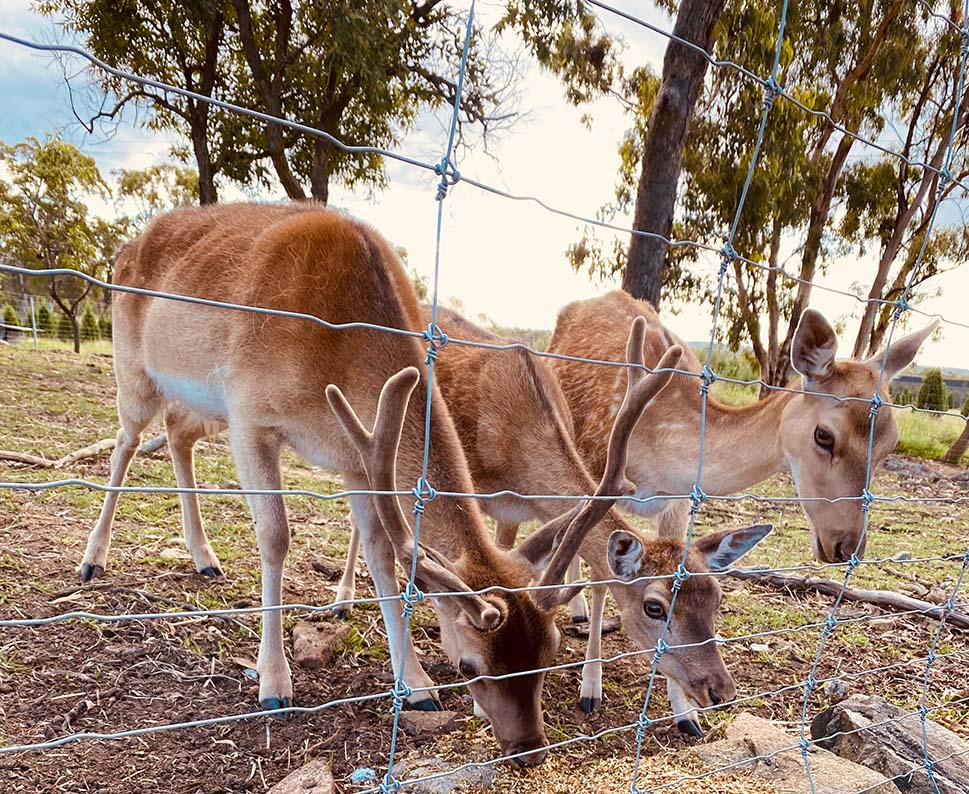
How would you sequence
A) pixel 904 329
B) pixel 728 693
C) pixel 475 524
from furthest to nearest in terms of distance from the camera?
pixel 904 329 < pixel 728 693 < pixel 475 524

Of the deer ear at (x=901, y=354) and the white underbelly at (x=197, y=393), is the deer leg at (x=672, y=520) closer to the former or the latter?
the deer ear at (x=901, y=354)

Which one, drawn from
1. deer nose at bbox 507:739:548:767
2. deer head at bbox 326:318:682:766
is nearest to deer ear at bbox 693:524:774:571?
deer head at bbox 326:318:682:766

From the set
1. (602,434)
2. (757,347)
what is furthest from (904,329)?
(602,434)

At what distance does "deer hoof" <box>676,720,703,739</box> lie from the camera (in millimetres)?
3215

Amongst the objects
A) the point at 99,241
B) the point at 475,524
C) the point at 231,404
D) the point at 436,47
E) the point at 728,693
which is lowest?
the point at 728,693

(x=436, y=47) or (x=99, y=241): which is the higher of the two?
(x=436, y=47)

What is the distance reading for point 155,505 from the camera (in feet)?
17.5

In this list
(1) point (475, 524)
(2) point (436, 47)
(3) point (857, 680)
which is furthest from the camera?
(2) point (436, 47)

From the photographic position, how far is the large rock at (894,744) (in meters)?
2.64

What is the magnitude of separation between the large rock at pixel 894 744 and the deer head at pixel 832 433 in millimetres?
697

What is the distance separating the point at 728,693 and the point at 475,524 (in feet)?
3.74

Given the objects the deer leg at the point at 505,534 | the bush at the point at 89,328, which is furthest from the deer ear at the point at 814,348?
the bush at the point at 89,328

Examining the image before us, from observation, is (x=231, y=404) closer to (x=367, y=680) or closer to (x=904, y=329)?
(x=367, y=680)

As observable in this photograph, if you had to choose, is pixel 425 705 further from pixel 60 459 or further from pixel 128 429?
pixel 60 459
